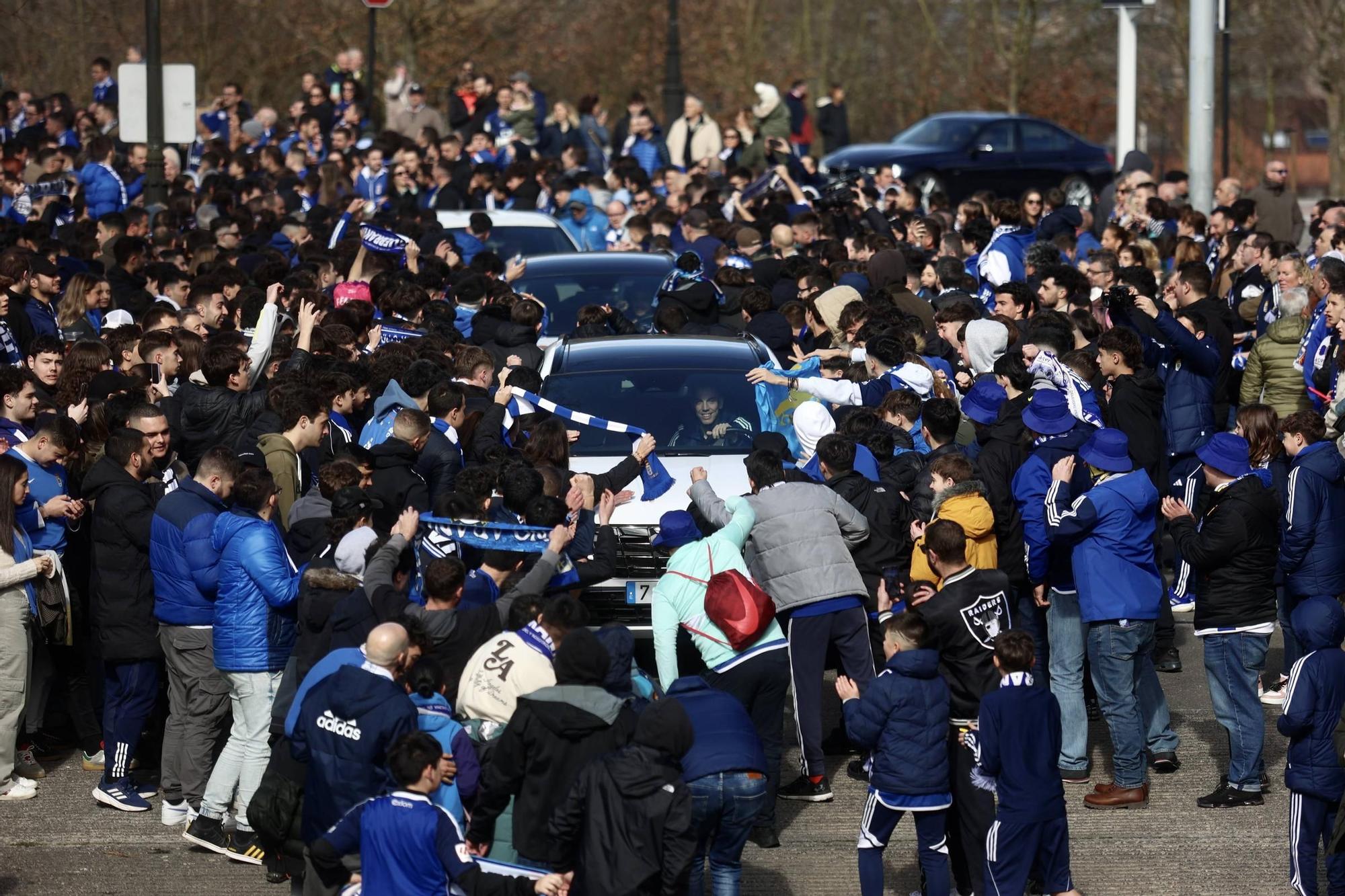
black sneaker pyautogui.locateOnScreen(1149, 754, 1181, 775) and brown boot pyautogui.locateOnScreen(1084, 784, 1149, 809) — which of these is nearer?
brown boot pyautogui.locateOnScreen(1084, 784, 1149, 809)

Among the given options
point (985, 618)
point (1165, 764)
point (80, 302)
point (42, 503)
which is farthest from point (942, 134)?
point (985, 618)

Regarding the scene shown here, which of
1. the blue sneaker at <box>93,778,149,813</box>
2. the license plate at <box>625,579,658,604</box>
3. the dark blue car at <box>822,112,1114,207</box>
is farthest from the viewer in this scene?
the dark blue car at <box>822,112,1114,207</box>

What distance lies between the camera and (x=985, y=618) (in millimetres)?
7637

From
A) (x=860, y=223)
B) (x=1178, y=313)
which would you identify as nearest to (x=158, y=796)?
(x=1178, y=313)

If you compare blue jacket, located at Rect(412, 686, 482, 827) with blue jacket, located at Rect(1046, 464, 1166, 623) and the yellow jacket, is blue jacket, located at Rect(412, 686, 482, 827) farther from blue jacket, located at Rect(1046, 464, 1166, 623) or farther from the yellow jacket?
blue jacket, located at Rect(1046, 464, 1166, 623)

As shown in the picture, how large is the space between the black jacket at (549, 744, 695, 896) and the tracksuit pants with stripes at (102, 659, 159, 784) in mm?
3489

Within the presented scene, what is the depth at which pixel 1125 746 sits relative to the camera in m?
8.62

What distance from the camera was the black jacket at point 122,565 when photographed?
8703 millimetres

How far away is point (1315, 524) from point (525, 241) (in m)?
10.4

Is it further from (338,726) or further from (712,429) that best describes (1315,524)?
(338,726)

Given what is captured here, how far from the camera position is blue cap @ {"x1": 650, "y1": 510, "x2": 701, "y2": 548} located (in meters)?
8.44

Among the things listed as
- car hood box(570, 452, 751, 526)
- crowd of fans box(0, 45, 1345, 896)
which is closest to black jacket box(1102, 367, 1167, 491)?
crowd of fans box(0, 45, 1345, 896)

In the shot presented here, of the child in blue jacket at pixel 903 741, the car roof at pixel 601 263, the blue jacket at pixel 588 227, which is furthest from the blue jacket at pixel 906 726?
the blue jacket at pixel 588 227

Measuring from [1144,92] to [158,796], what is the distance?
35.6 m
